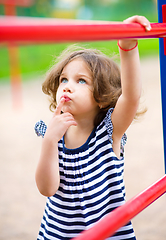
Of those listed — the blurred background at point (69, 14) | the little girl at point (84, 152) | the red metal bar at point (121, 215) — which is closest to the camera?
the red metal bar at point (121, 215)

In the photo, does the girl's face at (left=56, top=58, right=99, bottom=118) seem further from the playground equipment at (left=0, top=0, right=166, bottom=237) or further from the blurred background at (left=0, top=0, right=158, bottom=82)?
the blurred background at (left=0, top=0, right=158, bottom=82)

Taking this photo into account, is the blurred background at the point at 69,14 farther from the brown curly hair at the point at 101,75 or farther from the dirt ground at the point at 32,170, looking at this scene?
the brown curly hair at the point at 101,75

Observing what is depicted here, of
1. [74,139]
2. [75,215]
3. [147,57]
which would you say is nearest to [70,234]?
[75,215]

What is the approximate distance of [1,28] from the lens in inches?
13.9

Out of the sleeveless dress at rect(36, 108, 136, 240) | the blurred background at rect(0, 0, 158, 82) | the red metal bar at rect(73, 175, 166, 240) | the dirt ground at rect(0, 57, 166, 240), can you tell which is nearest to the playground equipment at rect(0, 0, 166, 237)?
the red metal bar at rect(73, 175, 166, 240)

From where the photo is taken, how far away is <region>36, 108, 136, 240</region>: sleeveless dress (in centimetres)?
81

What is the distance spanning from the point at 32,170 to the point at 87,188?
1.83 metres

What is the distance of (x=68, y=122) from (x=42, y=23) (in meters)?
0.39

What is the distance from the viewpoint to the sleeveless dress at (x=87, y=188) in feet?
2.65

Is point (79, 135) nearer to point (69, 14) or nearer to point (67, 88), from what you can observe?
point (67, 88)

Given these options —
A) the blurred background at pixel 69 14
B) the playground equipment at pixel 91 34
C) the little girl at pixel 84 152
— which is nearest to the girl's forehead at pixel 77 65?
the little girl at pixel 84 152

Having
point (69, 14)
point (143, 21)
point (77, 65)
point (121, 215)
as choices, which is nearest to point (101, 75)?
point (77, 65)

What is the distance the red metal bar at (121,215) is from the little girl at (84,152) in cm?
20

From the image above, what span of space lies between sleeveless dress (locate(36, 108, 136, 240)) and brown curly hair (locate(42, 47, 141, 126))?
4 cm
